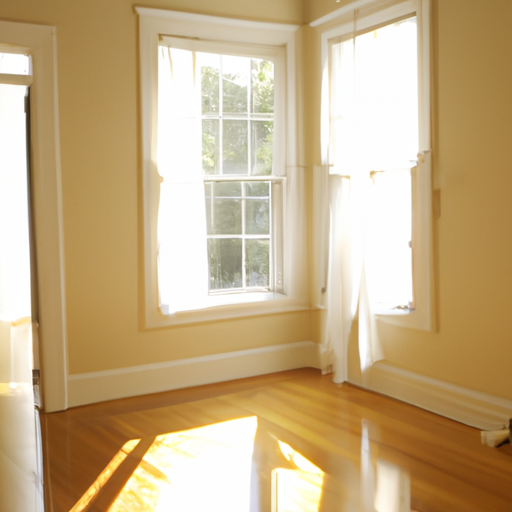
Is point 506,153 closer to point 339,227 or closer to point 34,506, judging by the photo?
point 339,227

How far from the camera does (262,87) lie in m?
5.08

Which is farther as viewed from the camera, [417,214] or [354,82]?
[354,82]

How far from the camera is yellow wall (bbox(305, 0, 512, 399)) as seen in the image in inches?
142

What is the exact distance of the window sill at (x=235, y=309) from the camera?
471 cm

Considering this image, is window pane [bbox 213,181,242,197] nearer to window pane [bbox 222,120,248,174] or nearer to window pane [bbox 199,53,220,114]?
window pane [bbox 222,120,248,174]

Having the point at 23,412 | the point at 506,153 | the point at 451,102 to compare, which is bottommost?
the point at 23,412

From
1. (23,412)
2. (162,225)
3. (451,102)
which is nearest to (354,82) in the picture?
(451,102)

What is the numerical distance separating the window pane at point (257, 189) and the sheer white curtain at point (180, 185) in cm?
49

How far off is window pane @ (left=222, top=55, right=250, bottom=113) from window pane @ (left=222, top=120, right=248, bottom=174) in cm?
12

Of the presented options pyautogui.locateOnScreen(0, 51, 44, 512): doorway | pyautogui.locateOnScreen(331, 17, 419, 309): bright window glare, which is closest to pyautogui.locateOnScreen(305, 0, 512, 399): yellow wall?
pyautogui.locateOnScreen(331, 17, 419, 309): bright window glare

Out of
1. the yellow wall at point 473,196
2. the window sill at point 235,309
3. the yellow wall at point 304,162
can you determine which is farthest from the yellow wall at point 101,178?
the yellow wall at point 473,196

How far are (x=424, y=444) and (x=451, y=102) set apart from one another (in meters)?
2.09

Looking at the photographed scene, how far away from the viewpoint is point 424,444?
356 cm

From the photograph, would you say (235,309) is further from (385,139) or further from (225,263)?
(385,139)
